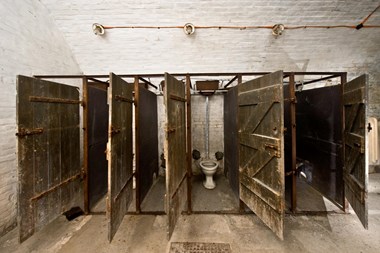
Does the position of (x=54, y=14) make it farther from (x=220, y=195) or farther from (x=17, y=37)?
(x=220, y=195)

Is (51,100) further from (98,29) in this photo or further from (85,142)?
(98,29)

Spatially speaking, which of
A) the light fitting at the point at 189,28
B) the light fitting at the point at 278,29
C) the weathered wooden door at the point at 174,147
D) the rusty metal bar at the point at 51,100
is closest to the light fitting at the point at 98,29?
the rusty metal bar at the point at 51,100

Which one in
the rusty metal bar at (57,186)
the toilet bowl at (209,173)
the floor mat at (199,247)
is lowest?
the floor mat at (199,247)

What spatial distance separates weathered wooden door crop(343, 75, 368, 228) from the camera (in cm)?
167

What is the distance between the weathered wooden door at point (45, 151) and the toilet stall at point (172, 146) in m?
0.01

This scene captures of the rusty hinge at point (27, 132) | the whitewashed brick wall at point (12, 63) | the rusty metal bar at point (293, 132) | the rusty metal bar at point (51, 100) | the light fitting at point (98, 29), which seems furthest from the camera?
the light fitting at point (98, 29)

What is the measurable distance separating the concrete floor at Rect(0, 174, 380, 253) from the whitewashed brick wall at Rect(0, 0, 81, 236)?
48cm

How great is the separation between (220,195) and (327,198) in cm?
163

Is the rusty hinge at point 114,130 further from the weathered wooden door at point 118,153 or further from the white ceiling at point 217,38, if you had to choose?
the white ceiling at point 217,38

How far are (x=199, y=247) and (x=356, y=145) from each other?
2130 mm

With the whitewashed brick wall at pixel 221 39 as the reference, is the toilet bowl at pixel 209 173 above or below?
below

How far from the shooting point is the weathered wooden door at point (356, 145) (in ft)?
5.47

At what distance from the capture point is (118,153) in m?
1.76

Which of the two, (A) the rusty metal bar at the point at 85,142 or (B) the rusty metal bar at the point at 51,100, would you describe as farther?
(A) the rusty metal bar at the point at 85,142
